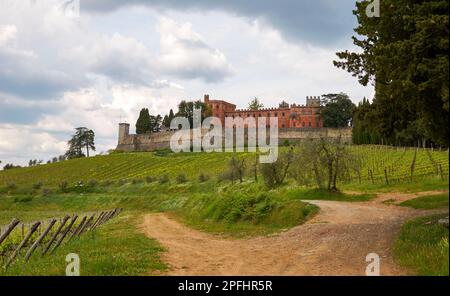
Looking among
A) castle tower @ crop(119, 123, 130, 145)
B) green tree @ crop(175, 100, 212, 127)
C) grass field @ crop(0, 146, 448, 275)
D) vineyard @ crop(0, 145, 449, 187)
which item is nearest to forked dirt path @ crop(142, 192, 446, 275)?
grass field @ crop(0, 146, 448, 275)

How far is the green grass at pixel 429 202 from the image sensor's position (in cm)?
2224

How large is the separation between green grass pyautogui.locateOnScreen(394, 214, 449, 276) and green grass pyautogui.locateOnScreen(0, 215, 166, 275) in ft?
20.5

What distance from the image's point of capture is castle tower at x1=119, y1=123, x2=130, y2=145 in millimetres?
140000

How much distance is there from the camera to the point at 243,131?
116 metres

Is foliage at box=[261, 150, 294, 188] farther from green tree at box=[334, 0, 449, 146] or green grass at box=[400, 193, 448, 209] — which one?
green tree at box=[334, 0, 449, 146]

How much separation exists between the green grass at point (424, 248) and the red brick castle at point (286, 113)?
360 ft

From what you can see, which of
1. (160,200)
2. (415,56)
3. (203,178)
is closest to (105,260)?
(415,56)

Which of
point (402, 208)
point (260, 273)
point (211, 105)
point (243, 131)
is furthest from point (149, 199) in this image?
point (211, 105)

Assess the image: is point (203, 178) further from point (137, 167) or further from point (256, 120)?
point (256, 120)

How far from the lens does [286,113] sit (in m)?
137

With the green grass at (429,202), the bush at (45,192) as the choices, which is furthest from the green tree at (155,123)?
the green grass at (429,202)

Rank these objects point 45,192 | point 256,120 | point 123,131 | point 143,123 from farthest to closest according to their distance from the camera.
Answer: point 123,131, point 143,123, point 256,120, point 45,192

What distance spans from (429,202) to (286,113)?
115 m
